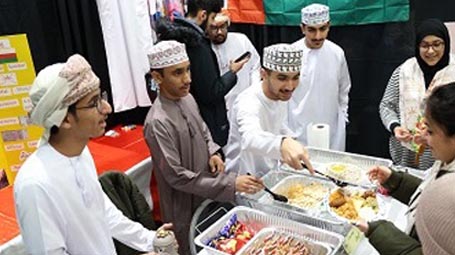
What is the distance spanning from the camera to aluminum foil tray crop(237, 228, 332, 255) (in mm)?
1673

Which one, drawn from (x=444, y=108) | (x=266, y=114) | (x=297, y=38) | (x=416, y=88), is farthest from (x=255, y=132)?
(x=297, y=38)

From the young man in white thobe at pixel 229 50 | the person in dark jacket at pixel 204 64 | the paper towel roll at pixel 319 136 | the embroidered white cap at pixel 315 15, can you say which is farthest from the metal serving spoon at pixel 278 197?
the embroidered white cap at pixel 315 15

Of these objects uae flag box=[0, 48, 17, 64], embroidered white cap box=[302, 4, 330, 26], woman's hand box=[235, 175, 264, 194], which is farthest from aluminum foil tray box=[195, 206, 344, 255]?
uae flag box=[0, 48, 17, 64]

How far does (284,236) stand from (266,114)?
80 centimetres

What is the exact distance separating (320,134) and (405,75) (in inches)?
31.6

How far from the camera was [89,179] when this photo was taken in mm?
1617

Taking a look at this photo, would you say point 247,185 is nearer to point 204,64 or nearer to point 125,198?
point 125,198

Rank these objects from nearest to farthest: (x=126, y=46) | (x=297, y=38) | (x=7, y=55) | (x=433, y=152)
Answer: (x=433, y=152)
(x=7, y=55)
(x=126, y=46)
(x=297, y=38)

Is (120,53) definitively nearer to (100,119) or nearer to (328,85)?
(328,85)

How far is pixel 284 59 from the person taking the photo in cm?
224

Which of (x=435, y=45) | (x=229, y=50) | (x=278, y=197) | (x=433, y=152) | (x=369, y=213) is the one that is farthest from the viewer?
(x=229, y=50)

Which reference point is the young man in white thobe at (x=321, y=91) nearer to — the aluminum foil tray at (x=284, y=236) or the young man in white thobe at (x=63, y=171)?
the aluminum foil tray at (x=284, y=236)

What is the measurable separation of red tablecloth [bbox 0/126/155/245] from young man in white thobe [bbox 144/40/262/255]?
0.87 meters

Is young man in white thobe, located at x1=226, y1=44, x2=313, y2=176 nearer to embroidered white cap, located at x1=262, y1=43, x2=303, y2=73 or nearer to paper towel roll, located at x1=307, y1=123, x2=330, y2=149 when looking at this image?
embroidered white cap, located at x1=262, y1=43, x2=303, y2=73
